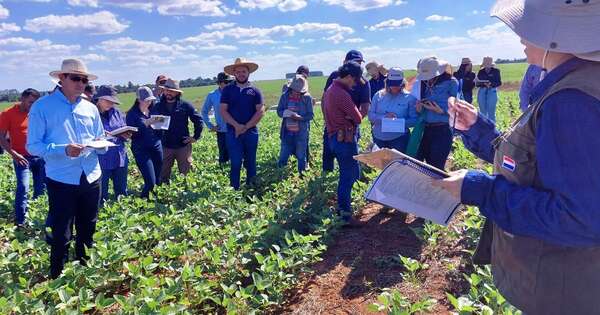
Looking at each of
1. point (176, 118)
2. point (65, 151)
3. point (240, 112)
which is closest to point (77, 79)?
point (65, 151)

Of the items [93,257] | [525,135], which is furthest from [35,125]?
[525,135]

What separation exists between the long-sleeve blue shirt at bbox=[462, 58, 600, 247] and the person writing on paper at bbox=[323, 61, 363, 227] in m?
3.94

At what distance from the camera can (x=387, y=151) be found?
1.81m

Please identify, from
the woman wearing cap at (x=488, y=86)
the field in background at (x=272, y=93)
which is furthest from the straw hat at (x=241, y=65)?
the field in background at (x=272, y=93)

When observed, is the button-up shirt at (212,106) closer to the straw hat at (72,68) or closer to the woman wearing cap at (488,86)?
the straw hat at (72,68)

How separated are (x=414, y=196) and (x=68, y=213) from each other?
11.4ft

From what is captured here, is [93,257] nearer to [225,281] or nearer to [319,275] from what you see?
[225,281]

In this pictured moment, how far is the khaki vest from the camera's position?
1.41 meters

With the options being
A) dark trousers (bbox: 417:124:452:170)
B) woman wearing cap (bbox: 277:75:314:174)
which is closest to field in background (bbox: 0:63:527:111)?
woman wearing cap (bbox: 277:75:314:174)

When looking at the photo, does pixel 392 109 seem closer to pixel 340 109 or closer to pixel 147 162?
pixel 340 109

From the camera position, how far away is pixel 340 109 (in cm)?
540

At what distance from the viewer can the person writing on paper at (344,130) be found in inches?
211

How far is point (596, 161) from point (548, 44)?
357 mm

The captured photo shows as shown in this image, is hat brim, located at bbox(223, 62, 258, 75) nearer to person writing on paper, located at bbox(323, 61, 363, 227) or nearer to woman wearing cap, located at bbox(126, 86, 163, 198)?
woman wearing cap, located at bbox(126, 86, 163, 198)
